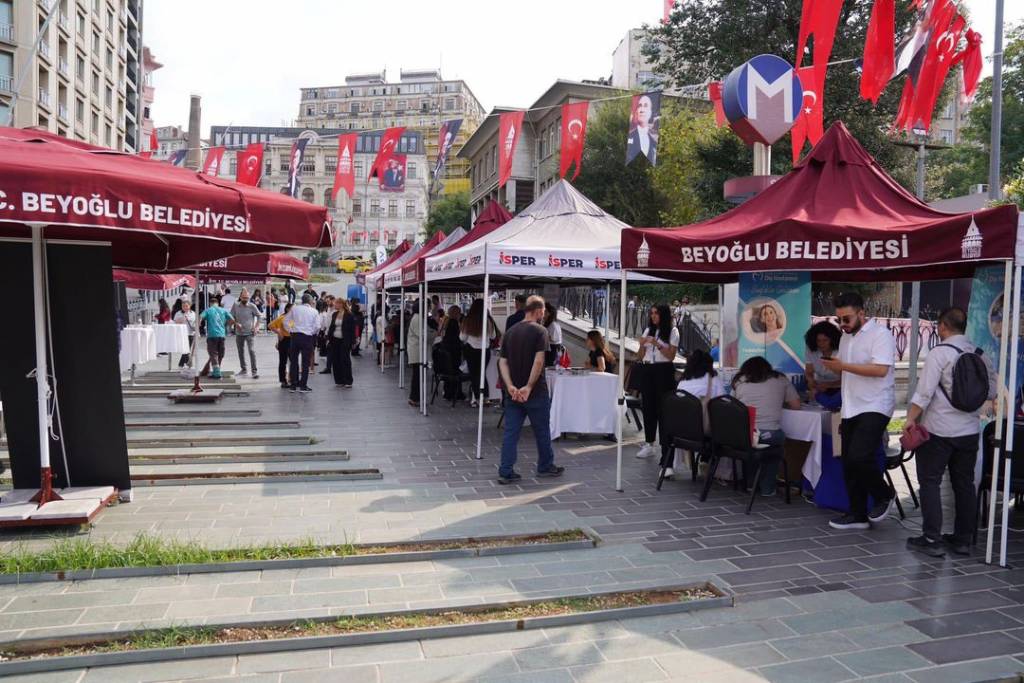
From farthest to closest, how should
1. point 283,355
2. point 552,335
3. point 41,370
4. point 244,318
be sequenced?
point 244,318 < point 283,355 < point 552,335 < point 41,370

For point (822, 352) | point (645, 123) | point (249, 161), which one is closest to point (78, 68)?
point (249, 161)

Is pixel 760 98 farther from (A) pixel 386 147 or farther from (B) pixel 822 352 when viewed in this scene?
(A) pixel 386 147

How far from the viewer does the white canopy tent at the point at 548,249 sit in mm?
8539

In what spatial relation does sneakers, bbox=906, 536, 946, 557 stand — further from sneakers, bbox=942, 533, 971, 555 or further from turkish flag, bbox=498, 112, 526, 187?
turkish flag, bbox=498, 112, 526, 187

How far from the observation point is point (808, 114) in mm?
10461

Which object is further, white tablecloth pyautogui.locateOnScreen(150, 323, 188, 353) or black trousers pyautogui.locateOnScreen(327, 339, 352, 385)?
white tablecloth pyautogui.locateOnScreen(150, 323, 188, 353)

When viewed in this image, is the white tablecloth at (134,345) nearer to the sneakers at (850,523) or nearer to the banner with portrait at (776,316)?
the banner with portrait at (776,316)

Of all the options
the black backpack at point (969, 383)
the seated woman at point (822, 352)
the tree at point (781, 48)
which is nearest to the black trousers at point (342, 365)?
the seated woman at point (822, 352)

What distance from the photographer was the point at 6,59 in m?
37.7

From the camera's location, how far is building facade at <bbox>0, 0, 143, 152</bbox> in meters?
37.7

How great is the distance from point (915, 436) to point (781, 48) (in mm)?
21057

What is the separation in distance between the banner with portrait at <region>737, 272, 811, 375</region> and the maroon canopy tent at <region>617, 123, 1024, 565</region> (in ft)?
3.28

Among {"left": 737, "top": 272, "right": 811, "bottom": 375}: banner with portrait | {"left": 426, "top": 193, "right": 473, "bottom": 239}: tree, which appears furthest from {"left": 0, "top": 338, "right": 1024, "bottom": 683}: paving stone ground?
{"left": 426, "top": 193, "right": 473, "bottom": 239}: tree

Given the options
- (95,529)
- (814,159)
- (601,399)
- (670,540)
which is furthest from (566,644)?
(601,399)
